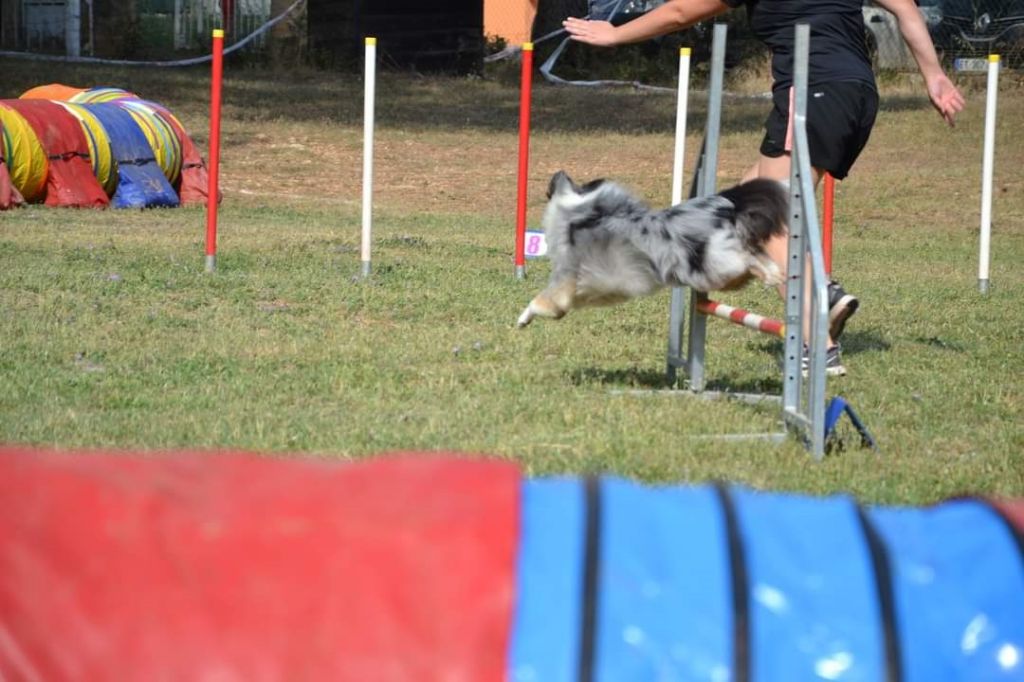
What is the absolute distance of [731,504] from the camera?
233 cm

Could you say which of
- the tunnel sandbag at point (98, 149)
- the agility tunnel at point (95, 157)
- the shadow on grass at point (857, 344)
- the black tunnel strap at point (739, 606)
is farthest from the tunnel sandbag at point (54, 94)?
the black tunnel strap at point (739, 606)

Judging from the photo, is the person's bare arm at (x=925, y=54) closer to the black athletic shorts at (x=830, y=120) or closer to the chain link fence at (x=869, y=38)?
the black athletic shorts at (x=830, y=120)

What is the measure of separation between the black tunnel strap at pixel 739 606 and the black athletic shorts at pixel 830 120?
3165 millimetres

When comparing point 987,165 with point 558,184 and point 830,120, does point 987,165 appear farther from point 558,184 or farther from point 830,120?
point 558,184

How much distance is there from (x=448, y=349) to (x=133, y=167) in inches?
289

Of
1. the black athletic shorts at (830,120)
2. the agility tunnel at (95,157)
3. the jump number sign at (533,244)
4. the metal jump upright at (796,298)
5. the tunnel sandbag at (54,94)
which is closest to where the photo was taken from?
the metal jump upright at (796,298)

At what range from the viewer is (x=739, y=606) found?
212 centimetres

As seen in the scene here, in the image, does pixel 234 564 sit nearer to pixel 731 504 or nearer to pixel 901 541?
pixel 731 504

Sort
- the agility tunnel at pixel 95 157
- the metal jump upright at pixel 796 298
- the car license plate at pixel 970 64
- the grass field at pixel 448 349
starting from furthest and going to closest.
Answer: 1. the car license plate at pixel 970 64
2. the agility tunnel at pixel 95 157
3. the grass field at pixel 448 349
4. the metal jump upright at pixel 796 298

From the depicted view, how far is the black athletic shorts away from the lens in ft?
17.1

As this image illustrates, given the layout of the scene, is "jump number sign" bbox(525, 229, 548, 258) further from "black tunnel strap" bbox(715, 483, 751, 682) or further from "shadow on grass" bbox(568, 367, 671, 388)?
"black tunnel strap" bbox(715, 483, 751, 682)

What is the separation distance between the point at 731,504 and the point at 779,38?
136 inches

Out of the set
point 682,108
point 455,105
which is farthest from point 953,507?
point 455,105

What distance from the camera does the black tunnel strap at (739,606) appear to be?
6.84ft
